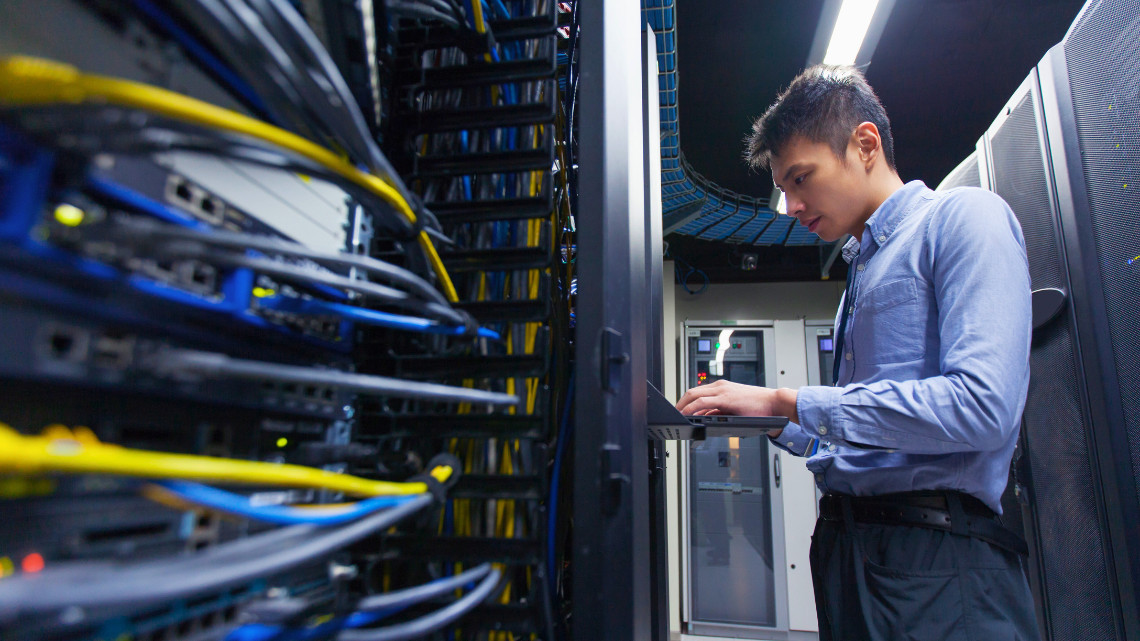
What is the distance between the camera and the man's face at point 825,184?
105 cm

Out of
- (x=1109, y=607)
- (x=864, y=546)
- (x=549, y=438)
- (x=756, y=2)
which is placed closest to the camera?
(x=549, y=438)

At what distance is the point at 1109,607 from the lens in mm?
992

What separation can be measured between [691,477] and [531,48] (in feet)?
10.4

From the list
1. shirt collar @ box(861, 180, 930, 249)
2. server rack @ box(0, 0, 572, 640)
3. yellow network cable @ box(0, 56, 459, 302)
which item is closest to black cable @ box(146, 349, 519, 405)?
server rack @ box(0, 0, 572, 640)

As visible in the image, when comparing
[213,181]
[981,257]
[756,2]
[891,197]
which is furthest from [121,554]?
[756,2]

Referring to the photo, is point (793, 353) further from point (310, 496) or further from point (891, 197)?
point (310, 496)

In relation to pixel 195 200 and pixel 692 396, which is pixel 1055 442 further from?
pixel 195 200

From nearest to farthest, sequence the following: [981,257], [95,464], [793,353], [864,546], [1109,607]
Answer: [95,464], [981,257], [864,546], [1109,607], [793,353]

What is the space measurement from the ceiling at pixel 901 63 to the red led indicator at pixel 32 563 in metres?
2.32

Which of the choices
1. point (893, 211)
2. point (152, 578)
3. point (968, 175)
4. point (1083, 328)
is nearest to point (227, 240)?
point (152, 578)

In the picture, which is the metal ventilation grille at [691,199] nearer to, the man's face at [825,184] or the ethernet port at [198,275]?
the man's face at [825,184]

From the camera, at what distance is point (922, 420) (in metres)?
0.71

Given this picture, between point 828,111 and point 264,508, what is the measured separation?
3.76ft

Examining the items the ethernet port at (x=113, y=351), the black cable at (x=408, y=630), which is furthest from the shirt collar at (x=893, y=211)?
the ethernet port at (x=113, y=351)
